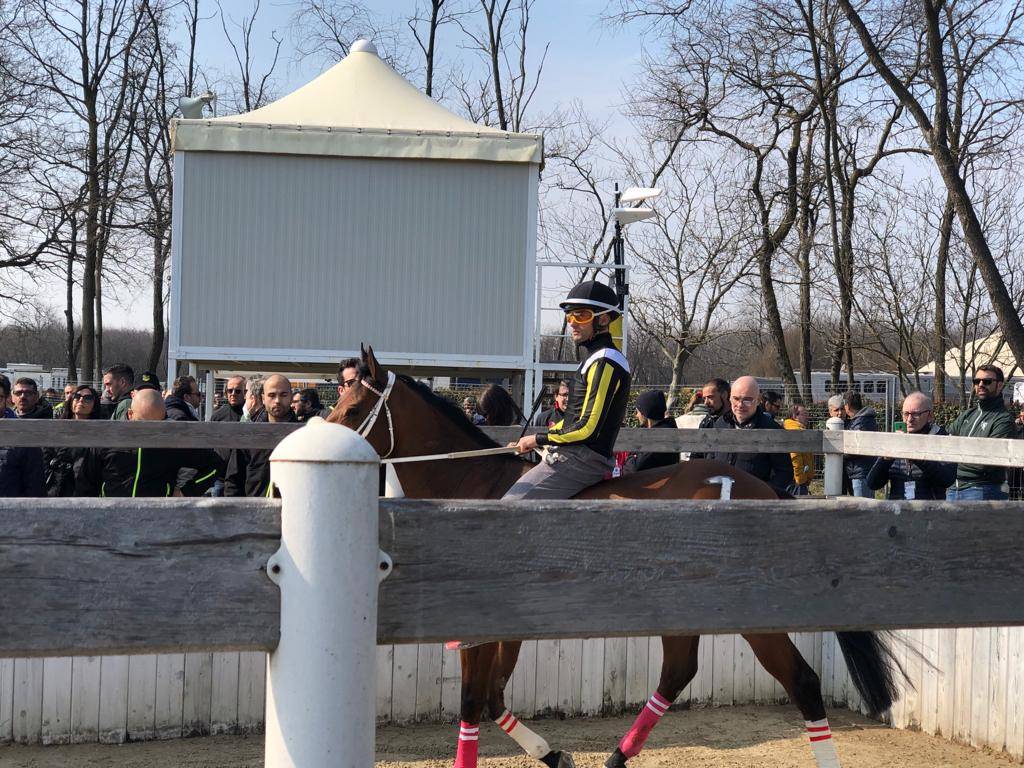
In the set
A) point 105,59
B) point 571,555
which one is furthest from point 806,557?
point 105,59

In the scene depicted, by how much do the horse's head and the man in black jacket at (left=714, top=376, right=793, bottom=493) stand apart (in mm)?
2963

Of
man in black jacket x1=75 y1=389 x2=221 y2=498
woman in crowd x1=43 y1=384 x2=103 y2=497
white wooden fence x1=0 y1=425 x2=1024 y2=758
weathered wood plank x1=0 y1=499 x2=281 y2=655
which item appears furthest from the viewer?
woman in crowd x1=43 y1=384 x2=103 y2=497

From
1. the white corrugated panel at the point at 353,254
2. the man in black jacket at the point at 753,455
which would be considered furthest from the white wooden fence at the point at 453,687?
the white corrugated panel at the point at 353,254

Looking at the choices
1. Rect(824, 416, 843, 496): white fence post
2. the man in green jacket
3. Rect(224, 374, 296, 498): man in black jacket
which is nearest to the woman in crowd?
Rect(224, 374, 296, 498): man in black jacket

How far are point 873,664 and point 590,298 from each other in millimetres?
2743

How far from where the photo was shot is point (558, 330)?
18.7 metres

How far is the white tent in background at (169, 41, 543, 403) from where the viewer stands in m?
16.5

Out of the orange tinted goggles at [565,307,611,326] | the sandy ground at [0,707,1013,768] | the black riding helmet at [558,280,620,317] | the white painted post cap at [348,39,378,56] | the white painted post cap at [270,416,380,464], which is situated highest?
the white painted post cap at [348,39,378,56]

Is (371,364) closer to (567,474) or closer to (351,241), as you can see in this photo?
(567,474)

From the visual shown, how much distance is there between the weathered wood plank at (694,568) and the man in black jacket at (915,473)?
659cm

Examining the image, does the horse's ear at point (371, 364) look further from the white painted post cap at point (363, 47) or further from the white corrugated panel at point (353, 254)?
the white painted post cap at point (363, 47)

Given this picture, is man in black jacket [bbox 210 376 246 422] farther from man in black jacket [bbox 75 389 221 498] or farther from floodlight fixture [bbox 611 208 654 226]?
floodlight fixture [bbox 611 208 654 226]

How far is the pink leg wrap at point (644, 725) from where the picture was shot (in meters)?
5.68

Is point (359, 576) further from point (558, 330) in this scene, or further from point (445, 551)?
point (558, 330)
